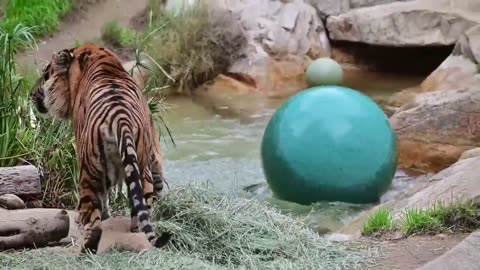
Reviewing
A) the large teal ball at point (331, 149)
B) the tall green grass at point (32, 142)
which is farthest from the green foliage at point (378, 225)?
the tall green grass at point (32, 142)

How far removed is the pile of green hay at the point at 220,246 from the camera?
4.54m

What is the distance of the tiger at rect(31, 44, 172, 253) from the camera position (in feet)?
14.8

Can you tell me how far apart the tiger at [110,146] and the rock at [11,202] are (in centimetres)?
68

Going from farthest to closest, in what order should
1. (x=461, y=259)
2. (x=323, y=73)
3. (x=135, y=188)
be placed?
(x=323, y=73) → (x=135, y=188) → (x=461, y=259)

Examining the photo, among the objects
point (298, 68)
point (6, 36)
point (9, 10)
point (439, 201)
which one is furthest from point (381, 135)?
point (9, 10)

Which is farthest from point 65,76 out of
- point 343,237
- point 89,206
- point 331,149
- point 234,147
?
point 234,147

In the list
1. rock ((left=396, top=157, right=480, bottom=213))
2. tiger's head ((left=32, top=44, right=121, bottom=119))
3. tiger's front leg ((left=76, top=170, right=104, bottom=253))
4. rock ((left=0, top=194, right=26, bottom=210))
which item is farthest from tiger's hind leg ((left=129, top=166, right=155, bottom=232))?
rock ((left=396, top=157, right=480, bottom=213))

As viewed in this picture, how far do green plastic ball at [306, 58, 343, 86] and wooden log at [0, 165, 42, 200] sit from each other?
7.09 m

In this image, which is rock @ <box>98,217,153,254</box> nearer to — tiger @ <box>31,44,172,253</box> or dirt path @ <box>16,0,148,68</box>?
tiger @ <box>31,44,172,253</box>

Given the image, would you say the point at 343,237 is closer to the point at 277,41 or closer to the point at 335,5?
the point at 277,41

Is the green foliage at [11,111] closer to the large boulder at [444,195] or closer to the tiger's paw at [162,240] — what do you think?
the tiger's paw at [162,240]

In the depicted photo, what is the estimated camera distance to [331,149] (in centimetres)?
725

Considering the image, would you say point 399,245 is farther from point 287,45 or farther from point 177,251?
point 287,45

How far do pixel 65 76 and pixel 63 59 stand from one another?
10 cm
